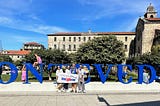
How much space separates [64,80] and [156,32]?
5839 centimetres

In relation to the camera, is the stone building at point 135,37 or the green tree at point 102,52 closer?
the green tree at point 102,52

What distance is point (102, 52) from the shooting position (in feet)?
101

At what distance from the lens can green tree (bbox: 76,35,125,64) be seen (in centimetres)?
Result: 3028

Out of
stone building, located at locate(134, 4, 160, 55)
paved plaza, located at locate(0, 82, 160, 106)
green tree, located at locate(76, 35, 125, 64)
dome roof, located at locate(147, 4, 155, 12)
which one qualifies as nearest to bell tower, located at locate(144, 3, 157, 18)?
dome roof, located at locate(147, 4, 155, 12)

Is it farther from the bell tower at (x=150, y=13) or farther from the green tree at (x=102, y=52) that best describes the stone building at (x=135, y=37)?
the green tree at (x=102, y=52)

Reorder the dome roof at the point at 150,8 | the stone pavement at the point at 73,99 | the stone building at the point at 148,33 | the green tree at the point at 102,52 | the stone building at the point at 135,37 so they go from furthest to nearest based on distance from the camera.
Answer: the dome roof at the point at 150,8 < the stone building at the point at 135,37 < the stone building at the point at 148,33 < the green tree at the point at 102,52 < the stone pavement at the point at 73,99

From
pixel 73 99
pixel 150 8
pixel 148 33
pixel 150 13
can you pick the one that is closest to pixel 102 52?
pixel 73 99

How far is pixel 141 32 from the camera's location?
7806 cm

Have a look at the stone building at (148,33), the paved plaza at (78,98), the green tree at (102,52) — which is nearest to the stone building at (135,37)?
the stone building at (148,33)

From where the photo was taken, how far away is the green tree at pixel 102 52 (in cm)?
3028

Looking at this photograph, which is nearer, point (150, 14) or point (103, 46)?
point (103, 46)

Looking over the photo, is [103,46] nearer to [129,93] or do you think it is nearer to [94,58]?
[94,58]

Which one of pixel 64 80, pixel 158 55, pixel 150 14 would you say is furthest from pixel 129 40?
pixel 64 80

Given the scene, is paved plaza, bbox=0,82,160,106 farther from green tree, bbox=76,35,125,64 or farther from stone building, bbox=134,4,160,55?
stone building, bbox=134,4,160,55
